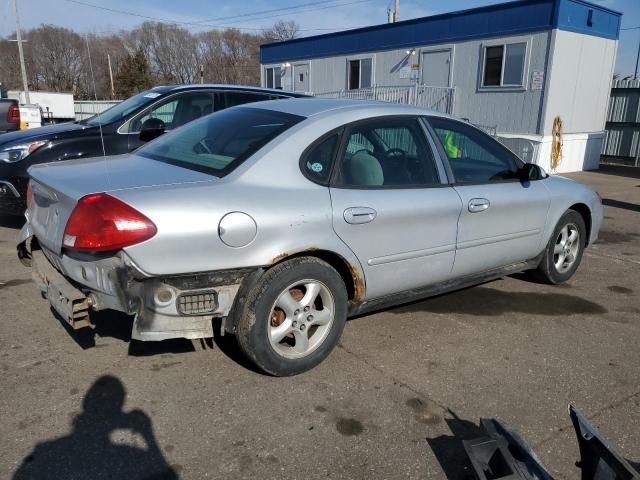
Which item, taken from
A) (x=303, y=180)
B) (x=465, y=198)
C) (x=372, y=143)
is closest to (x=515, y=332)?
(x=465, y=198)

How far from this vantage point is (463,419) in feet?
9.45

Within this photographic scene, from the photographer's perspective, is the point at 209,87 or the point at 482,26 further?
the point at 482,26

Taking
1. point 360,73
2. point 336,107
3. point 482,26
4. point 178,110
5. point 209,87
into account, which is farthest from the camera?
point 360,73

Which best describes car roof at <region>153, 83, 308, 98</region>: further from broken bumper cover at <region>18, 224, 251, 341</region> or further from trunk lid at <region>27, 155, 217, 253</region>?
broken bumper cover at <region>18, 224, 251, 341</region>

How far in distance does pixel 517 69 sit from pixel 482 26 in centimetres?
170

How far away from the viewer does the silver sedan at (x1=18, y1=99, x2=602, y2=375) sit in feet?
8.93

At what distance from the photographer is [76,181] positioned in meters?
3.00

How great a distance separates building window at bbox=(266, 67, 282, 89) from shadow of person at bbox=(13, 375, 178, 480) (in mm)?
22545

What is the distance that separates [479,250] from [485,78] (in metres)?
12.8

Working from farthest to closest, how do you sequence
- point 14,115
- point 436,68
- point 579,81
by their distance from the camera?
1. point 436,68
2. point 579,81
3. point 14,115

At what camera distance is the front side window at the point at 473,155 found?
13.0ft

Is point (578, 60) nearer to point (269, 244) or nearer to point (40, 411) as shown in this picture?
point (269, 244)

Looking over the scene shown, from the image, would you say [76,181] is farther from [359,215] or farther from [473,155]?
[473,155]

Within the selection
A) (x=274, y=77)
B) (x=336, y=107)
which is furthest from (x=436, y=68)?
(x=336, y=107)
